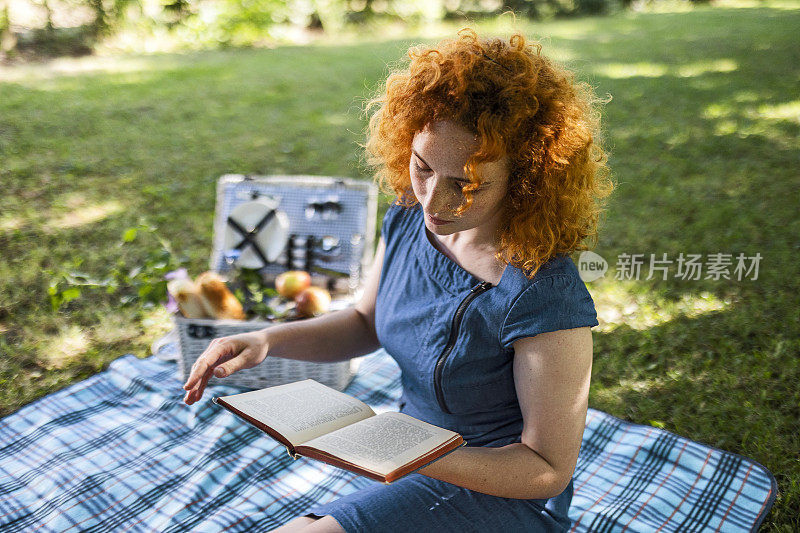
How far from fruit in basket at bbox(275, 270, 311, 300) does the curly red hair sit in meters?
1.46

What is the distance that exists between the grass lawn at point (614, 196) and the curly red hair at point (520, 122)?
28 centimetres

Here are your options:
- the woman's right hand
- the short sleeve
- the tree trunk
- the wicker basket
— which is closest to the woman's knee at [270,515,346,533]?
the woman's right hand

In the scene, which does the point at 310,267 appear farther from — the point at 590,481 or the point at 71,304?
the point at 590,481

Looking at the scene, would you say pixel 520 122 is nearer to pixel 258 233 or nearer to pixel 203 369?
pixel 203 369

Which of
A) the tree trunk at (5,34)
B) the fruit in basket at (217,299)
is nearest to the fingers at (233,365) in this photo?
the fruit in basket at (217,299)

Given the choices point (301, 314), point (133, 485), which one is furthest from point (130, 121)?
point (133, 485)

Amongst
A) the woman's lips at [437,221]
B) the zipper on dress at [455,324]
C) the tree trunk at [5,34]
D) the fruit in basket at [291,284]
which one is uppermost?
the tree trunk at [5,34]

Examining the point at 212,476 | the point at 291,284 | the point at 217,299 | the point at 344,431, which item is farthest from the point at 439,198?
the point at 291,284

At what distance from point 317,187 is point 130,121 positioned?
13.2 feet

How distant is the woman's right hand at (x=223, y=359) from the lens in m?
1.57

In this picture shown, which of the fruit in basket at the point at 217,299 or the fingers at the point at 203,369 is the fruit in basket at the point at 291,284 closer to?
the fruit in basket at the point at 217,299

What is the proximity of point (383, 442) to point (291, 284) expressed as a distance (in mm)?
1761

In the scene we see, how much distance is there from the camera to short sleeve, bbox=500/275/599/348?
141 cm

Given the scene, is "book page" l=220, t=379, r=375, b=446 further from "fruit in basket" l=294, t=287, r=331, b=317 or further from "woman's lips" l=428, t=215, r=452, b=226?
"fruit in basket" l=294, t=287, r=331, b=317
